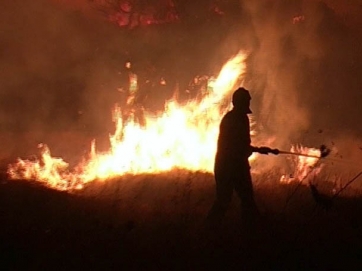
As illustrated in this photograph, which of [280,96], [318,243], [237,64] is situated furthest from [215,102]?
[318,243]

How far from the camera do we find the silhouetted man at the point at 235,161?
7.96 metres

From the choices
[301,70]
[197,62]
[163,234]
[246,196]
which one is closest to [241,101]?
[246,196]

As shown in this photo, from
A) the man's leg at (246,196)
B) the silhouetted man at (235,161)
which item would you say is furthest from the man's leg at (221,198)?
the man's leg at (246,196)

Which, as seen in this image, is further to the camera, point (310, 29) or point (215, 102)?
point (310, 29)

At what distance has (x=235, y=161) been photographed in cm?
802

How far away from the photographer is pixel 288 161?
14.8m

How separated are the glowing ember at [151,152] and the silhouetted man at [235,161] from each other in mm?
4110

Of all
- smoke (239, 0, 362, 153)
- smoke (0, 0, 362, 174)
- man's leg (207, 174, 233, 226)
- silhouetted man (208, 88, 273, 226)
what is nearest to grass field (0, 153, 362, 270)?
man's leg (207, 174, 233, 226)

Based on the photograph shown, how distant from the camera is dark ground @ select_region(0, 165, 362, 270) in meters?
6.12

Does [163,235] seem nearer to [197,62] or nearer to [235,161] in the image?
[235,161]

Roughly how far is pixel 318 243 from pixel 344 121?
1198cm

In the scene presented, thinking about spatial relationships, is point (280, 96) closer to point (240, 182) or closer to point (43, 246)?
point (240, 182)

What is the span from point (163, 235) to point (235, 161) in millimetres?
1593

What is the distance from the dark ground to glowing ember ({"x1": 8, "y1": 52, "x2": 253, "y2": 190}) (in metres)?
1.87
